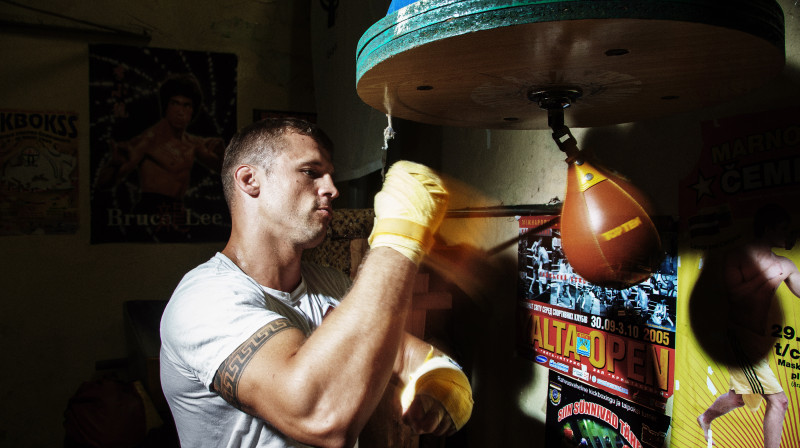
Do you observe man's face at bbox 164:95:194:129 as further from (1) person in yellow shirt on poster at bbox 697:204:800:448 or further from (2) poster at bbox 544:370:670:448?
(1) person in yellow shirt on poster at bbox 697:204:800:448

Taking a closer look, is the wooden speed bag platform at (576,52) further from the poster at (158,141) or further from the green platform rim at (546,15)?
the poster at (158,141)

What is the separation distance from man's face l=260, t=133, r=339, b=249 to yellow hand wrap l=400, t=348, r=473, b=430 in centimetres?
47

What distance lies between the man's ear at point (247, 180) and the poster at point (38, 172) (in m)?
2.37

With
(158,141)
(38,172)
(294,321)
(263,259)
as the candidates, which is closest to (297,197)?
(263,259)

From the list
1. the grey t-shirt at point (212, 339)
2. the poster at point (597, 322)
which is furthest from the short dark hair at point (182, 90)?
the poster at point (597, 322)

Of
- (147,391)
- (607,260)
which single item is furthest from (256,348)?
(147,391)

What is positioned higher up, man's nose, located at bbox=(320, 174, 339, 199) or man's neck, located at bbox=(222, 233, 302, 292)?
man's nose, located at bbox=(320, 174, 339, 199)

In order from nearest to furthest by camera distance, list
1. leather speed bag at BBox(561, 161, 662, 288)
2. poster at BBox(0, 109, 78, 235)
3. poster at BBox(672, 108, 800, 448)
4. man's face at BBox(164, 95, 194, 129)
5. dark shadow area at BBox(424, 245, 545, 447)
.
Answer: leather speed bag at BBox(561, 161, 662, 288)
poster at BBox(672, 108, 800, 448)
dark shadow area at BBox(424, 245, 545, 447)
poster at BBox(0, 109, 78, 235)
man's face at BBox(164, 95, 194, 129)

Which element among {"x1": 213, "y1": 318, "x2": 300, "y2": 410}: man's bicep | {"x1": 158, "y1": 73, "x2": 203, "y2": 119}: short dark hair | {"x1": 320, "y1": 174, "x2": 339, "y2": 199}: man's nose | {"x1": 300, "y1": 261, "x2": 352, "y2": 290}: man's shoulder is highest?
{"x1": 158, "y1": 73, "x2": 203, "y2": 119}: short dark hair

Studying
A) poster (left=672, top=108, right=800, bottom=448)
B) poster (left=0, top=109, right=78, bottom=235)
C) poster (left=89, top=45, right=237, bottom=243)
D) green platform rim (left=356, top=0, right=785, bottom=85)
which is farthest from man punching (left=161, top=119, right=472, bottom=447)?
poster (left=0, top=109, right=78, bottom=235)

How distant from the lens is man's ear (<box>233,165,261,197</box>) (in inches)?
54.6

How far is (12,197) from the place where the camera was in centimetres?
303

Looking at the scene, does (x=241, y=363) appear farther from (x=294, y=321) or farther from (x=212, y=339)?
(x=294, y=321)

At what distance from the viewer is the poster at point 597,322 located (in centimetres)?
118
